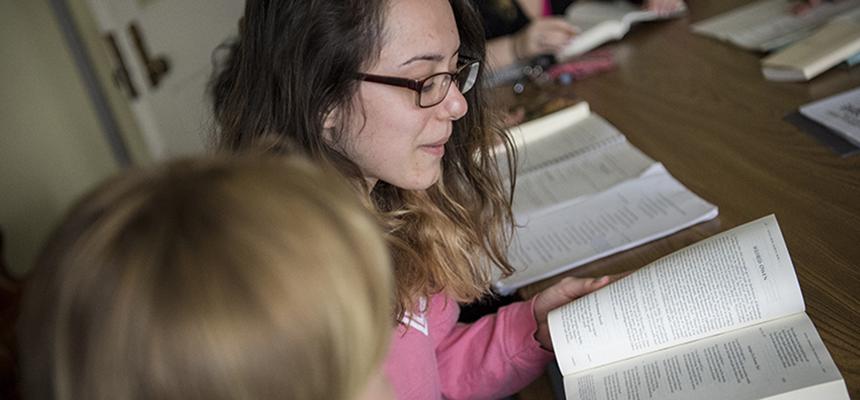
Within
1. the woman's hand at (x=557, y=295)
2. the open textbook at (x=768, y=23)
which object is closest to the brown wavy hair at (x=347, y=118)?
the woman's hand at (x=557, y=295)

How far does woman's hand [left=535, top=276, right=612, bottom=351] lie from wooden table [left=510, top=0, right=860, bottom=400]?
6 centimetres

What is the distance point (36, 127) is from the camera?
3.27 m

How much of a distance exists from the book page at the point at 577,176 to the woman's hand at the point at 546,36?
22.9 inches

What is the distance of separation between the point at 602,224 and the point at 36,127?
104 inches

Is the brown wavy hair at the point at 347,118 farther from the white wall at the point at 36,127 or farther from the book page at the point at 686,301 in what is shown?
the white wall at the point at 36,127

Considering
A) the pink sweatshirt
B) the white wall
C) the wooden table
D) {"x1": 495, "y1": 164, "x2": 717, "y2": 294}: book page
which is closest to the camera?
the wooden table

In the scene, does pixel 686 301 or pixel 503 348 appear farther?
pixel 503 348

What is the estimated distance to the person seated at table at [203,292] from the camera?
0.56 meters

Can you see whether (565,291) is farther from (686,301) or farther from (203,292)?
(203,292)

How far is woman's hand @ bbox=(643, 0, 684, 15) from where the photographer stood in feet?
7.32

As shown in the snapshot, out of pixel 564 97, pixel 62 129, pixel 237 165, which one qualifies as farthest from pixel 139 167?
pixel 62 129

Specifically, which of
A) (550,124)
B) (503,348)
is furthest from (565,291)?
(550,124)

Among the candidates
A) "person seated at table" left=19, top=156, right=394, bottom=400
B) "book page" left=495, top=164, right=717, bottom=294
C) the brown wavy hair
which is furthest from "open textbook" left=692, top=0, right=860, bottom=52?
"person seated at table" left=19, top=156, right=394, bottom=400

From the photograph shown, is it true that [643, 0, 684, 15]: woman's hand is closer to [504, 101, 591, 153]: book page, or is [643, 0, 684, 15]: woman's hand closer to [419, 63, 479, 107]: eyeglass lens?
[504, 101, 591, 153]: book page
